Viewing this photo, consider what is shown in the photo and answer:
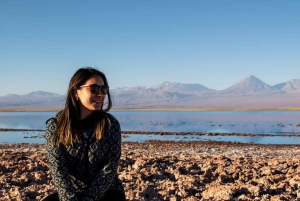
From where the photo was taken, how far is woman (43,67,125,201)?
130 inches

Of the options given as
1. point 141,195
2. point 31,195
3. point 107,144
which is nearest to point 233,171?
point 141,195

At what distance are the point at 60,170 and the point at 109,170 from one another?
0.43 m

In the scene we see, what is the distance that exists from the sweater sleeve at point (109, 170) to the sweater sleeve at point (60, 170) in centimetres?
18

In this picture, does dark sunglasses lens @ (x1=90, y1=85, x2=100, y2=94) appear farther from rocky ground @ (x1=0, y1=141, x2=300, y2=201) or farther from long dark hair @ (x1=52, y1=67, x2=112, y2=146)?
rocky ground @ (x1=0, y1=141, x2=300, y2=201)

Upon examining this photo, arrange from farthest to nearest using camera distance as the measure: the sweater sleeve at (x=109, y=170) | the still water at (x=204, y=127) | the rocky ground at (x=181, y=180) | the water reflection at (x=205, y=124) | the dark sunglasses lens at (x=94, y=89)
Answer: the water reflection at (x=205, y=124), the still water at (x=204, y=127), the rocky ground at (x=181, y=180), the dark sunglasses lens at (x=94, y=89), the sweater sleeve at (x=109, y=170)

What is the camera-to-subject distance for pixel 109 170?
3330 mm

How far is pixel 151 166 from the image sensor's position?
6.80 meters

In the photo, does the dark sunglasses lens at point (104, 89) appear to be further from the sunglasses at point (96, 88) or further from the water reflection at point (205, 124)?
the water reflection at point (205, 124)

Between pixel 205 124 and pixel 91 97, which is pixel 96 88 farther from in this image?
pixel 205 124

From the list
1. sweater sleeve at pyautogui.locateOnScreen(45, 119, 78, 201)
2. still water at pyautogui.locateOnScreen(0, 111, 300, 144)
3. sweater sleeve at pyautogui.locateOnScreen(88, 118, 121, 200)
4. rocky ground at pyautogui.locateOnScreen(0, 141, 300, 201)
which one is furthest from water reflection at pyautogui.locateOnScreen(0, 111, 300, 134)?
sweater sleeve at pyautogui.locateOnScreen(45, 119, 78, 201)

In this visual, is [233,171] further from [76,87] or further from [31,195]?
[76,87]

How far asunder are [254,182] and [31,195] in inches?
130

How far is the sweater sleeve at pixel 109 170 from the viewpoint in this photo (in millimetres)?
3285

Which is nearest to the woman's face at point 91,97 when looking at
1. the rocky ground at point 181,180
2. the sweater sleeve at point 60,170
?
the sweater sleeve at point 60,170
